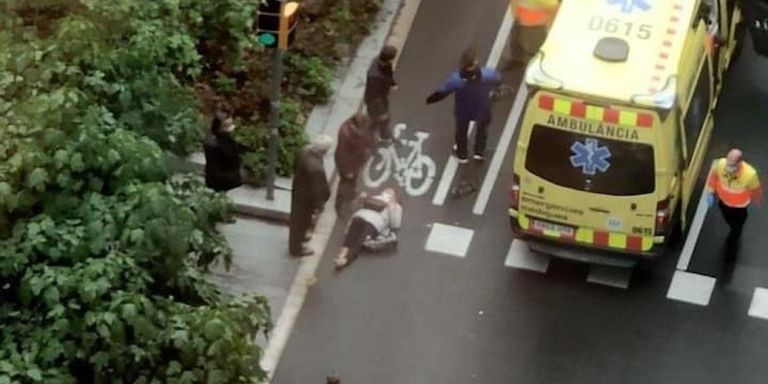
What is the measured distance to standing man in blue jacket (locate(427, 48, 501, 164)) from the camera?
60.4ft

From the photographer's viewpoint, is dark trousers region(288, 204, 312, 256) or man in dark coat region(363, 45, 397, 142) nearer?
dark trousers region(288, 204, 312, 256)

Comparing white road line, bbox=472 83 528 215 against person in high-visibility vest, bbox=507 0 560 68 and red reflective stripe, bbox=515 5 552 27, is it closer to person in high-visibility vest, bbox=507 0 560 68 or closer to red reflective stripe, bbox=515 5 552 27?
person in high-visibility vest, bbox=507 0 560 68

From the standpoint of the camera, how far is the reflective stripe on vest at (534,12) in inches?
773

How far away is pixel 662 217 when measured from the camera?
1694cm

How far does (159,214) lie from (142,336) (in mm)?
867

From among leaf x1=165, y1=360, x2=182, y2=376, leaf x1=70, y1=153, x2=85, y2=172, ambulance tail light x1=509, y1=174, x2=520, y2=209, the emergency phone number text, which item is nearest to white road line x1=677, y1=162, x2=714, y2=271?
ambulance tail light x1=509, y1=174, x2=520, y2=209

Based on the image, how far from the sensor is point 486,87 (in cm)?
1850

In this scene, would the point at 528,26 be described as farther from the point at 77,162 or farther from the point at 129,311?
the point at 129,311

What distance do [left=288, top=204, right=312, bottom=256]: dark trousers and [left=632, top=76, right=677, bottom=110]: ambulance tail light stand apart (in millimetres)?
3470

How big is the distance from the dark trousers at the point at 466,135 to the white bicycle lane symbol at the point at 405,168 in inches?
14.2

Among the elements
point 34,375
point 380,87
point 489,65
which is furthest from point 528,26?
point 34,375

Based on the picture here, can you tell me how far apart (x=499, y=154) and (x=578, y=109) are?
2794 mm

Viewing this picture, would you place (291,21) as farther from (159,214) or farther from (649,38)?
(159,214)

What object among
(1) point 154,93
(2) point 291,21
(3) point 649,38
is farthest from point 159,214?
(3) point 649,38
